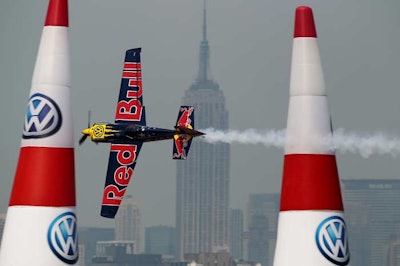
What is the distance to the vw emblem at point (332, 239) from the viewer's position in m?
18.0

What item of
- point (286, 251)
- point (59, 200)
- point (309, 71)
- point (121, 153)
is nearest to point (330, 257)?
point (286, 251)

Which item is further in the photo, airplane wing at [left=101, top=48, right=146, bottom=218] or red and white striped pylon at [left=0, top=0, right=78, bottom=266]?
airplane wing at [left=101, top=48, right=146, bottom=218]

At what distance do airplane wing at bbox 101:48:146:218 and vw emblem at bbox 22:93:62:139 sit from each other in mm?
15631

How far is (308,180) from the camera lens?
59.4 ft

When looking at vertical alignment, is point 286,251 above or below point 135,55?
below

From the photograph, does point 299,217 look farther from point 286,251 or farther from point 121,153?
point 121,153

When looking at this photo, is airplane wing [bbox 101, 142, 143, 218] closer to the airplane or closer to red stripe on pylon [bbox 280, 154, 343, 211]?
the airplane

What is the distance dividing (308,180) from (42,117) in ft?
10.9

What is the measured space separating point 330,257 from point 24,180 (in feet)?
12.6

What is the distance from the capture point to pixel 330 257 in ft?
59.3

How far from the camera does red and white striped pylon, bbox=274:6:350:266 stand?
A: 59.0ft

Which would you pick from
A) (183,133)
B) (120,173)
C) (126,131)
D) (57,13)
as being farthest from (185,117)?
(57,13)

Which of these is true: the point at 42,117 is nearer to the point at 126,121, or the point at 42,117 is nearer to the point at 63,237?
the point at 63,237

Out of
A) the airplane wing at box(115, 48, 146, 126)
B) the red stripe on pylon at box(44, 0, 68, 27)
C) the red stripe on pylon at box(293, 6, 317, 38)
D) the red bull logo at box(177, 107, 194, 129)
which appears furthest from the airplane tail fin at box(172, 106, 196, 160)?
the red stripe on pylon at box(293, 6, 317, 38)
